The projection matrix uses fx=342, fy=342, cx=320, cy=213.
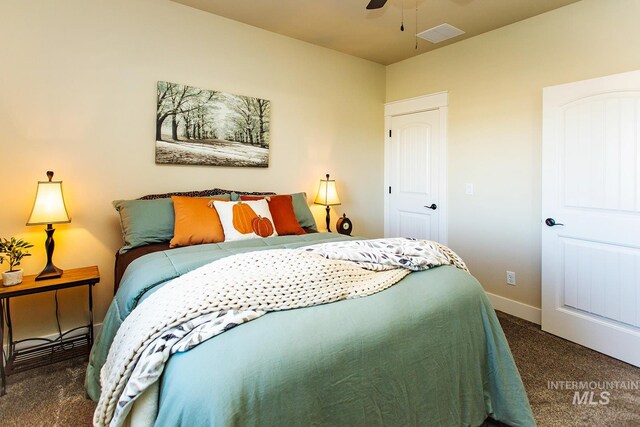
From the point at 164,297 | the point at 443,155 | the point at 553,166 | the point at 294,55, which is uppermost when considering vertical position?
the point at 294,55

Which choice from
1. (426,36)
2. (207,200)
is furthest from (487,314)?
(426,36)

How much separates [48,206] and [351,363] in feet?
7.08

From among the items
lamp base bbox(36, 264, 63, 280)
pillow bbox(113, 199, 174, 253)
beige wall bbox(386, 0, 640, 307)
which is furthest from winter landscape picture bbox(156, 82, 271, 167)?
beige wall bbox(386, 0, 640, 307)

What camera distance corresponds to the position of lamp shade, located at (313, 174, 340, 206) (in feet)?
11.8

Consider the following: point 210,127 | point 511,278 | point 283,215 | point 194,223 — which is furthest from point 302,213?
point 511,278

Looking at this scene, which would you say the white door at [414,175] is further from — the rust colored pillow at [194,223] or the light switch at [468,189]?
the rust colored pillow at [194,223]

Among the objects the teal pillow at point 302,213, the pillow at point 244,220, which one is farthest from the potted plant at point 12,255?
the teal pillow at point 302,213

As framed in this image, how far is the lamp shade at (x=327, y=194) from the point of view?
3.58 meters

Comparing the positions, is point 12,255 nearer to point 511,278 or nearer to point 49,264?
point 49,264

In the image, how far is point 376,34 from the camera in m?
3.36

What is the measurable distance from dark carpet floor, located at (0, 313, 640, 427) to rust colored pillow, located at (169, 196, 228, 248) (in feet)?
3.26

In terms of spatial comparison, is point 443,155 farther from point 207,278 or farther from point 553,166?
point 207,278

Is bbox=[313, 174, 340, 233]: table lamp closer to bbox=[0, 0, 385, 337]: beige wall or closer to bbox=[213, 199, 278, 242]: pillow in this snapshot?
bbox=[0, 0, 385, 337]: beige wall

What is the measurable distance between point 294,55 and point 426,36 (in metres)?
1.30
